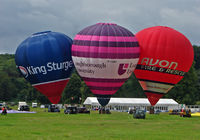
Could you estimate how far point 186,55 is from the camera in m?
79.2

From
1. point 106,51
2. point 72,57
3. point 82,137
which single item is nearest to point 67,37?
point 72,57

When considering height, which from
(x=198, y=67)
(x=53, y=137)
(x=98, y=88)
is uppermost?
(x=198, y=67)

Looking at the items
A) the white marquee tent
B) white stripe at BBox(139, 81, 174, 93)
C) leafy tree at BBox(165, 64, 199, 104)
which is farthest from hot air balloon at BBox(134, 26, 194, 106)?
leafy tree at BBox(165, 64, 199, 104)

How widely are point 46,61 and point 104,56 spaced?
9648mm

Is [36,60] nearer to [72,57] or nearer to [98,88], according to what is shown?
[72,57]

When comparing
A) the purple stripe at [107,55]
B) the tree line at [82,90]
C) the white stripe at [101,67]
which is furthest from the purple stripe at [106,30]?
the tree line at [82,90]

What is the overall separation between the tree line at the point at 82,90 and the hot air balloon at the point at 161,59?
44.0 meters

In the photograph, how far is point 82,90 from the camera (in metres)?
143

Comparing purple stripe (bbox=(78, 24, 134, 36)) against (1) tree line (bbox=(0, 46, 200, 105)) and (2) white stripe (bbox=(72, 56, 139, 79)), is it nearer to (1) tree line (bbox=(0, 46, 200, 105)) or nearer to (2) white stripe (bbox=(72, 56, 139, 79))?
(2) white stripe (bbox=(72, 56, 139, 79))

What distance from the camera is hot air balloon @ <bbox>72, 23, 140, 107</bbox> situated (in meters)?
73.9

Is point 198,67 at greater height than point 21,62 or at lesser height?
greater

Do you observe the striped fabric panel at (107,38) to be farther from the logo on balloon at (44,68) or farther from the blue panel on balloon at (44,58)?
the logo on balloon at (44,68)

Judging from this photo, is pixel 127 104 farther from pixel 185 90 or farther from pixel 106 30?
pixel 106 30

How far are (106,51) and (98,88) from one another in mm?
5890
